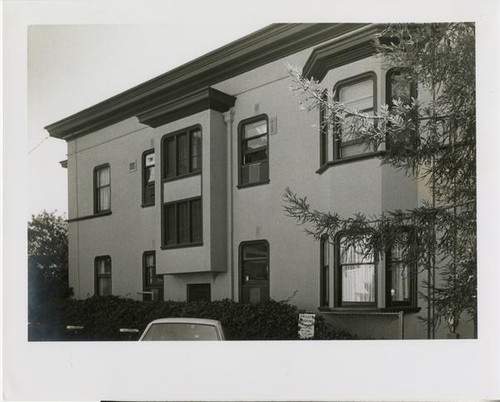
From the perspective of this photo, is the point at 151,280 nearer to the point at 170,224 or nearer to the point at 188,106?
the point at 170,224

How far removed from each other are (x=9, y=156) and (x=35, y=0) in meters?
1.14

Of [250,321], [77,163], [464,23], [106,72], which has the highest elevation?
[464,23]

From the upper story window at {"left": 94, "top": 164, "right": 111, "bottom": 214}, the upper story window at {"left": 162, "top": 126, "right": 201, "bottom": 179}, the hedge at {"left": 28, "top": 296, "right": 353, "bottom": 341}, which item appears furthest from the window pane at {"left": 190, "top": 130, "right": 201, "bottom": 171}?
the hedge at {"left": 28, "top": 296, "right": 353, "bottom": 341}

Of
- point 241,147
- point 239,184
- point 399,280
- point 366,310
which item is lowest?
point 366,310

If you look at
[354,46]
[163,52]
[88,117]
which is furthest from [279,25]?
[88,117]

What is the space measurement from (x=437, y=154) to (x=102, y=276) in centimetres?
263

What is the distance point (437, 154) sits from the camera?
417 centimetres

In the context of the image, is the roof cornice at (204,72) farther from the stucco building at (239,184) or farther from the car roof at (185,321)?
the car roof at (185,321)

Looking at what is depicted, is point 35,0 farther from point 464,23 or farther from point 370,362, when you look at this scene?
point 370,362

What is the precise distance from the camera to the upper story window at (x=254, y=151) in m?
4.40

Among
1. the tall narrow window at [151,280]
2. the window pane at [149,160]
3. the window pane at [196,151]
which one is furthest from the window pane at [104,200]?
the window pane at [196,151]

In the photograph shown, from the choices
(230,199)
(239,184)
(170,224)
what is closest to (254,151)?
(239,184)

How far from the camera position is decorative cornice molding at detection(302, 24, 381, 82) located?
4.18 metres

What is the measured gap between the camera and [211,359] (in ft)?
13.7
